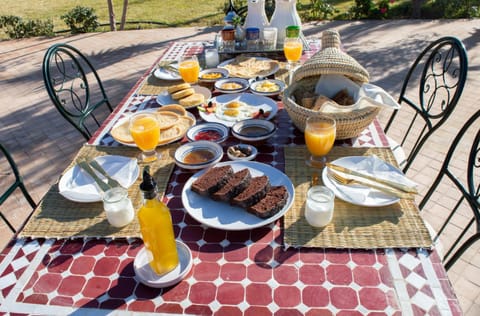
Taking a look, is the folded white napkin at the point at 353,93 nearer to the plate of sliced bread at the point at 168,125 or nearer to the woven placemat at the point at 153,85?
the plate of sliced bread at the point at 168,125

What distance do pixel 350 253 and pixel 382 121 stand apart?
9.78ft

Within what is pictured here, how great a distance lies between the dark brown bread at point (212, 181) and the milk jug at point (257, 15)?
187 cm

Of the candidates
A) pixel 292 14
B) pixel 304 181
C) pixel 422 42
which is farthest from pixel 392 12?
pixel 304 181

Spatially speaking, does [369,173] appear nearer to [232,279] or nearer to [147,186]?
[232,279]

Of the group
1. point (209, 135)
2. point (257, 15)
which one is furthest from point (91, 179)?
point (257, 15)

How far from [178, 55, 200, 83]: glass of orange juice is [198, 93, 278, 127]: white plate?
0.33 m

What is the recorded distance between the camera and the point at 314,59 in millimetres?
1858

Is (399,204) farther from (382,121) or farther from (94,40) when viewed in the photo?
(94,40)

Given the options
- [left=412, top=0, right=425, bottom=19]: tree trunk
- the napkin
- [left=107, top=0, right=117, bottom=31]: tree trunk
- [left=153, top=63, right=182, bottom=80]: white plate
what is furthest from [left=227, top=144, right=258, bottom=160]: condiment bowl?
[left=412, top=0, right=425, bottom=19]: tree trunk

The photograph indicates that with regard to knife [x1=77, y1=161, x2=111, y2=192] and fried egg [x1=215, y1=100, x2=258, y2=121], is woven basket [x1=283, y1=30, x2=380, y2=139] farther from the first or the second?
knife [x1=77, y1=161, x2=111, y2=192]

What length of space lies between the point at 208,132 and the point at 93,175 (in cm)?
61

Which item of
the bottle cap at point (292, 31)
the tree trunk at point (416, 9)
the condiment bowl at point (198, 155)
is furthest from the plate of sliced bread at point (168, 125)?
the tree trunk at point (416, 9)

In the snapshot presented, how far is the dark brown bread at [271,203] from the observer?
4.17 feet

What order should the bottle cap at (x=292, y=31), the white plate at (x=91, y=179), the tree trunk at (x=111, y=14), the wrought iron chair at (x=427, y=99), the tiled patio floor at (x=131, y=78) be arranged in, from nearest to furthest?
1. the white plate at (x=91, y=179)
2. the wrought iron chair at (x=427, y=99)
3. the bottle cap at (x=292, y=31)
4. the tiled patio floor at (x=131, y=78)
5. the tree trunk at (x=111, y=14)
